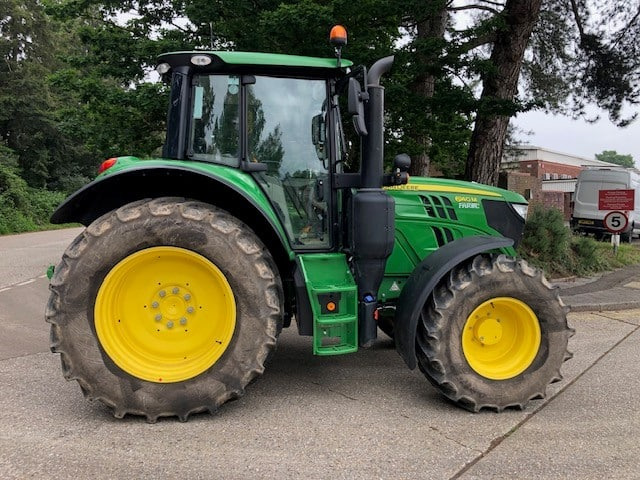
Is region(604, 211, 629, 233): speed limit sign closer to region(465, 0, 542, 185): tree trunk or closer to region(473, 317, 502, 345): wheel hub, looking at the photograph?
region(465, 0, 542, 185): tree trunk

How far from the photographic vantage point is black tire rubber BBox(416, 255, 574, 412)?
11.6ft

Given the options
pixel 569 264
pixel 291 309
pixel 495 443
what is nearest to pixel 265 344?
pixel 291 309

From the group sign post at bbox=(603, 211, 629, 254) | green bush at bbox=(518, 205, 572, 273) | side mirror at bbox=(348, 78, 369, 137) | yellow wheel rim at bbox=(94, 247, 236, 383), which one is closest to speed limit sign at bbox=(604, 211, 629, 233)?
sign post at bbox=(603, 211, 629, 254)

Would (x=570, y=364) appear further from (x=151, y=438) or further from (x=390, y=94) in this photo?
(x=390, y=94)

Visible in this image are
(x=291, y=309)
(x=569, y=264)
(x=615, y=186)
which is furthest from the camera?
(x=615, y=186)

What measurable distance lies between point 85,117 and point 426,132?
263 inches

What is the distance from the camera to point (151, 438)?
3131mm

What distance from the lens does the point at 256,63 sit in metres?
3.64

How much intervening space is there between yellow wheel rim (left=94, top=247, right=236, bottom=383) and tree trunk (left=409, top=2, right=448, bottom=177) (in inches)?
217

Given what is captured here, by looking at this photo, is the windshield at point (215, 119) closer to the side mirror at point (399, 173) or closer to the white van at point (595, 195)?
the side mirror at point (399, 173)

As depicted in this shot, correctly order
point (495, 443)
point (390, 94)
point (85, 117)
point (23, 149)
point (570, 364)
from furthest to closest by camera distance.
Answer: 1. point (23, 149)
2. point (85, 117)
3. point (390, 94)
4. point (570, 364)
5. point (495, 443)

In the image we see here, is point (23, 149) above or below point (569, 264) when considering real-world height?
above

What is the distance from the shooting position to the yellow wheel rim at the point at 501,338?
3.65 meters

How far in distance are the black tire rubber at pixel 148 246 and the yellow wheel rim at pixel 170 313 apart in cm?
8
